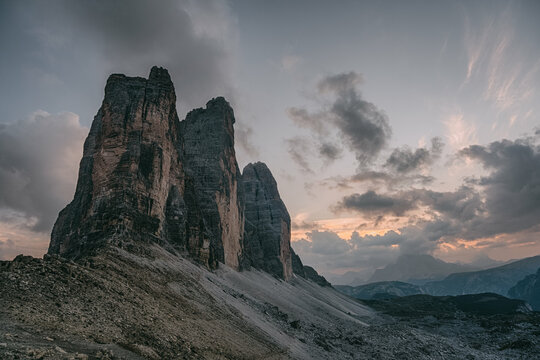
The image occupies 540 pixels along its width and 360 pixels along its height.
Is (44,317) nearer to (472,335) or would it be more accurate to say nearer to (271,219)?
(472,335)

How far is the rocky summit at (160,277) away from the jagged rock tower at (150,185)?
0.19 m

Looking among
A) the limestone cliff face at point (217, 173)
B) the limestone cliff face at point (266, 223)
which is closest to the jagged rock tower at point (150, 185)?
the limestone cliff face at point (217, 173)

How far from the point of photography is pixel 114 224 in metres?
39.2

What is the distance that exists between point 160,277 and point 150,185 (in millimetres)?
Result: 18331

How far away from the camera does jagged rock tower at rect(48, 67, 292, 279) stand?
134 ft

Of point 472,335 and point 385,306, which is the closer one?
point 472,335

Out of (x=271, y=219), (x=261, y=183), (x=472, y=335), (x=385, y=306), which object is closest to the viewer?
(x=472, y=335)

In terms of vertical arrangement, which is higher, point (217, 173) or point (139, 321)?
point (217, 173)

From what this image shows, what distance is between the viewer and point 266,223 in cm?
12088

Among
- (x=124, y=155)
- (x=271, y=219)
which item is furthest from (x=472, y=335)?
(x=124, y=155)

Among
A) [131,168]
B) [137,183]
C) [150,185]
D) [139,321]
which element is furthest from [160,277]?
[131,168]

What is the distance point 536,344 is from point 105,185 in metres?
72.7

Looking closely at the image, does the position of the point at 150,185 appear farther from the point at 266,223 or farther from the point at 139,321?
the point at 266,223

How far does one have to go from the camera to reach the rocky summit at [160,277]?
1512 cm
